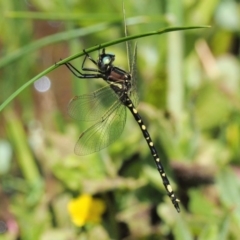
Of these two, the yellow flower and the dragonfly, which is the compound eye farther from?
the yellow flower

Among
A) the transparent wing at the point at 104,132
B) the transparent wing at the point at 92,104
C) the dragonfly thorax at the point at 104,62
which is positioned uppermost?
the dragonfly thorax at the point at 104,62

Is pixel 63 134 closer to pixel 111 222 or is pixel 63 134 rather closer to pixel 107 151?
pixel 107 151

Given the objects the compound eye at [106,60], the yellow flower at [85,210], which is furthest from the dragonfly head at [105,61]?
the yellow flower at [85,210]

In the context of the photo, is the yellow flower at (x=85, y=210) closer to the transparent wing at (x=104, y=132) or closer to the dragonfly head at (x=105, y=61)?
the transparent wing at (x=104, y=132)

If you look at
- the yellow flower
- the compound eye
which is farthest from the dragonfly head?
the yellow flower

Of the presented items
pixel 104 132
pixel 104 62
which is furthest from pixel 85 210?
pixel 104 62

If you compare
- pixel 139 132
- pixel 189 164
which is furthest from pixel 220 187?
pixel 139 132
